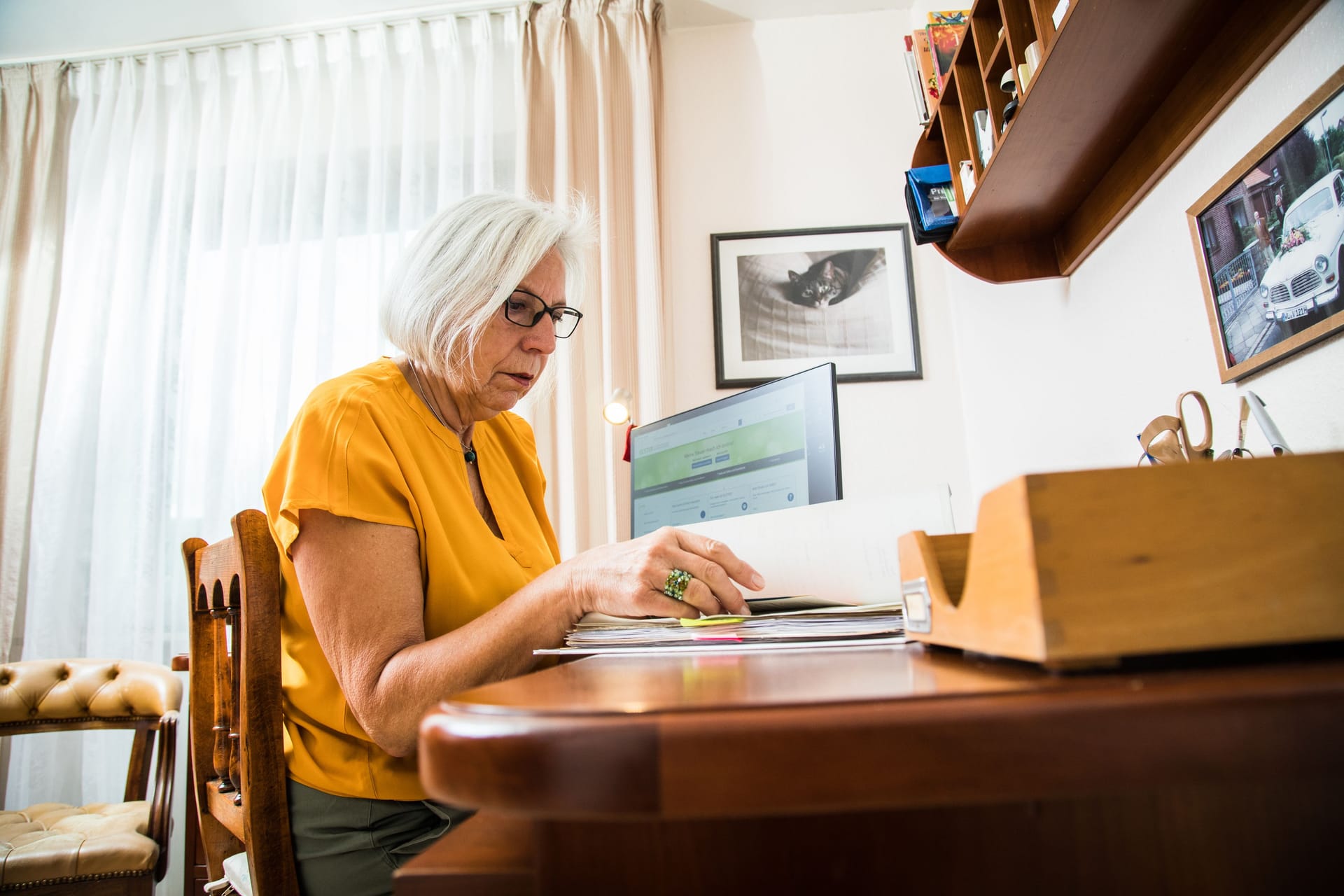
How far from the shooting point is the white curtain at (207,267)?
2398mm

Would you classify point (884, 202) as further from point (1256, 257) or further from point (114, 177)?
point (114, 177)

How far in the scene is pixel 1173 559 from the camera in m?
0.28

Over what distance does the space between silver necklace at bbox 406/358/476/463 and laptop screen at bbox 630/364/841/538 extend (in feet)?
1.17

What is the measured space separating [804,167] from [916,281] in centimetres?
52

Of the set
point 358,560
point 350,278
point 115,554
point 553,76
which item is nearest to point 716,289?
point 553,76

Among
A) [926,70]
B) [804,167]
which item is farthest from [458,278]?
[804,167]

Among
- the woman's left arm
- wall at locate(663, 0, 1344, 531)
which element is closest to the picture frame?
wall at locate(663, 0, 1344, 531)

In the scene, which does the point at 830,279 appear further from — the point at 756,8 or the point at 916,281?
the point at 756,8

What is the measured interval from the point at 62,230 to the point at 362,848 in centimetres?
287

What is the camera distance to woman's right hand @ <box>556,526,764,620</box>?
2.18 ft

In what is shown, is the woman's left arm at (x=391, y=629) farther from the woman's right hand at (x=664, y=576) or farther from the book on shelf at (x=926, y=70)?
the book on shelf at (x=926, y=70)

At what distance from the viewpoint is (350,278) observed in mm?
2520

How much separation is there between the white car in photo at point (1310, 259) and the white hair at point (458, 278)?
3.18 ft

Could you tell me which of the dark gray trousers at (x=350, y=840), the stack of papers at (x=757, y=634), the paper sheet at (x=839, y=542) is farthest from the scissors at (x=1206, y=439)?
the dark gray trousers at (x=350, y=840)
